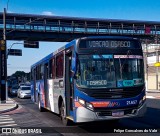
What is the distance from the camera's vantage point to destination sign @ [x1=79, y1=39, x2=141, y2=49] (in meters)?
11.4

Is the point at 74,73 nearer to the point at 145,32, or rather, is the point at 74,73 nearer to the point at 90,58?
the point at 90,58

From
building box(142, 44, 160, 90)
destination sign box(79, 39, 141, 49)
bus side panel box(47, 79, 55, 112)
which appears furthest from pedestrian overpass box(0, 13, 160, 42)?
destination sign box(79, 39, 141, 49)

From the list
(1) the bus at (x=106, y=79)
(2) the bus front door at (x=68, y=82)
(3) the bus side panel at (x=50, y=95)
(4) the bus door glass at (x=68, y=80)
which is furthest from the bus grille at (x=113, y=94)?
(3) the bus side panel at (x=50, y=95)

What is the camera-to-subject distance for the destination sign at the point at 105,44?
11.4 m

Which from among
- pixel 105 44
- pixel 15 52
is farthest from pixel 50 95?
pixel 15 52

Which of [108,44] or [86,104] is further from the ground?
[108,44]

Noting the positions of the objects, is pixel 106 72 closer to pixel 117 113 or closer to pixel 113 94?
pixel 113 94

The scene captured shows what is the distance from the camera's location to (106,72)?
436 inches

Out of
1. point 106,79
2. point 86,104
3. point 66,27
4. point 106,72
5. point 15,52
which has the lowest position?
point 86,104

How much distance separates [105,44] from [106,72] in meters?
1.03

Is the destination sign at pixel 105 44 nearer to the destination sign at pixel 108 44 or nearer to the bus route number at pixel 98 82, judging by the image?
the destination sign at pixel 108 44

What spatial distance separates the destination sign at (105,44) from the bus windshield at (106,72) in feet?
1.28

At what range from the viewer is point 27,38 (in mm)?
60062

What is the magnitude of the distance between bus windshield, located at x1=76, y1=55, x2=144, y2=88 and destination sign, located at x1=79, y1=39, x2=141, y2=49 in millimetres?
391
